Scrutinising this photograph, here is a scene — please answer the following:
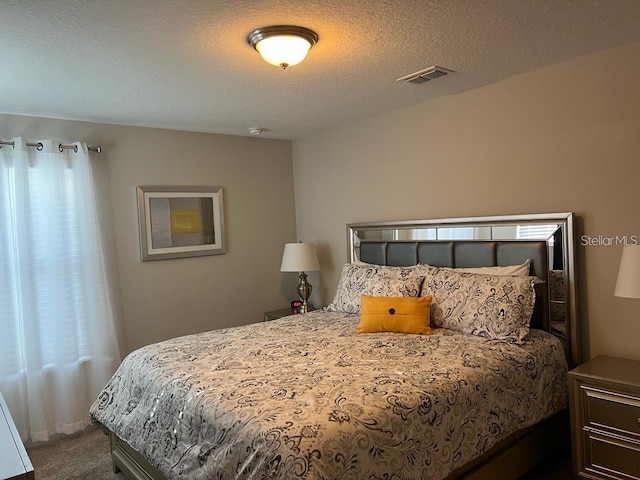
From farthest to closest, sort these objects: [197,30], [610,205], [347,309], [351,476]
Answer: [347,309]
[610,205]
[197,30]
[351,476]

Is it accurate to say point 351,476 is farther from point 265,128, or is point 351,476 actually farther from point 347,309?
point 265,128

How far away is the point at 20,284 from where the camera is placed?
3.23m

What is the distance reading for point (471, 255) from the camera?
3.22 m

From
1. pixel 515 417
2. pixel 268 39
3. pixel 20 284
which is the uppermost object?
pixel 268 39

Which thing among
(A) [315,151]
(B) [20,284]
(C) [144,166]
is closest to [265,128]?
(A) [315,151]

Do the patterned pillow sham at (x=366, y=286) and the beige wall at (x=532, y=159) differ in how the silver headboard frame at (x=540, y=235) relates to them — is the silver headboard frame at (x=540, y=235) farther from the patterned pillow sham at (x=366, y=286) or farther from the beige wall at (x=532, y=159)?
the patterned pillow sham at (x=366, y=286)

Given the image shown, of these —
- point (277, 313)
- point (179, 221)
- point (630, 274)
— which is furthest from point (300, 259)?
point (630, 274)

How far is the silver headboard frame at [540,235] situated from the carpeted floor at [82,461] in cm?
64

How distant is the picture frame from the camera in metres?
3.92

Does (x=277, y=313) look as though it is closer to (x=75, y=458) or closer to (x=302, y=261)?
(x=302, y=261)

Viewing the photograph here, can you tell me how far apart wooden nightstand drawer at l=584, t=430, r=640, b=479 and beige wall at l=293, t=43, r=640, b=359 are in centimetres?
55

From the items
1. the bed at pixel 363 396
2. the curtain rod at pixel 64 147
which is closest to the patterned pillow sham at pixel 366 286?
the bed at pixel 363 396

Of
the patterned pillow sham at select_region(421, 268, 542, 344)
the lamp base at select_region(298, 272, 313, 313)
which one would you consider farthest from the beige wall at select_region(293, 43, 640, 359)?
the lamp base at select_region(298, 272, 313, 313)

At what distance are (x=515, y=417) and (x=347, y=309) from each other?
1567mm
